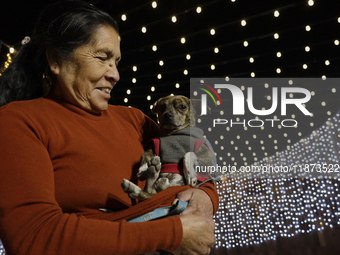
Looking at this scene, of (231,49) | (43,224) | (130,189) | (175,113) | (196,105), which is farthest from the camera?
(231,49)

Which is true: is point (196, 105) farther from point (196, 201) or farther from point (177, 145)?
point (196, 201)

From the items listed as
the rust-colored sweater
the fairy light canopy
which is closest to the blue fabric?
the rust-colored sweater

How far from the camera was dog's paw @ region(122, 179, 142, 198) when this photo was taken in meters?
0.87

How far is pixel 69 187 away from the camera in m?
0.79

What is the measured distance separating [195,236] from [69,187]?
0.37 meters

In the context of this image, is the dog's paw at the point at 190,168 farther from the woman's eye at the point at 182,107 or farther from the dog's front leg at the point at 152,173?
the woman's eye at the point at 182,107

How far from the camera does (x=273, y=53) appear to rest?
4.15m

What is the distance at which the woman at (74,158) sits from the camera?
66cm

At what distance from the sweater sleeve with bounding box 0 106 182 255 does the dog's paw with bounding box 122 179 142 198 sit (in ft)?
0.54

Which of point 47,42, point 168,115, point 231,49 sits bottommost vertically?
point 168,115

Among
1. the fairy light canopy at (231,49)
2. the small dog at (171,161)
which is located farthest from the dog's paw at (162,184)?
the fairy light canopy at (231,49)

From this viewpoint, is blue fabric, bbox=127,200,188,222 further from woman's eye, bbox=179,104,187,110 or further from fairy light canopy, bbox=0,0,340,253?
fairy light canopy, bbox=0,0,340,253

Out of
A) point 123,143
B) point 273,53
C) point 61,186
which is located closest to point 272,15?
point 273,53

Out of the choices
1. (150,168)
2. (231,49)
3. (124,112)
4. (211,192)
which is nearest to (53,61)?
(124,112)
